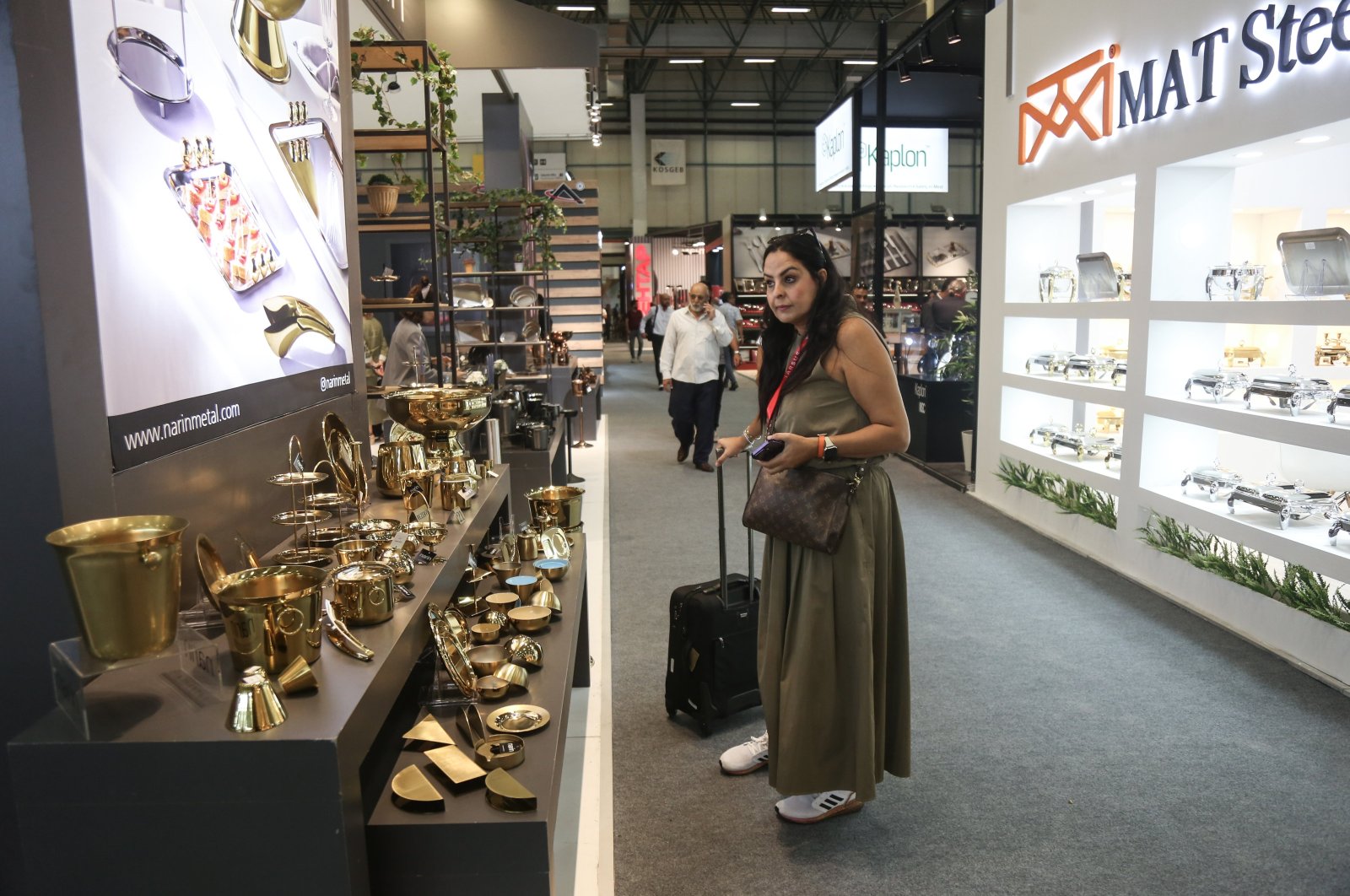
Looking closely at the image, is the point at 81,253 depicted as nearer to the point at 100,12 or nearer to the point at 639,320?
the point at 100,12

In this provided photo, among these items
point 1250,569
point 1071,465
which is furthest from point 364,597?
point 1071,465

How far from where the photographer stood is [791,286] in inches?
90.2

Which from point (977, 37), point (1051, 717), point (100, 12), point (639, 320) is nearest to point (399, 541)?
point (100, 12)

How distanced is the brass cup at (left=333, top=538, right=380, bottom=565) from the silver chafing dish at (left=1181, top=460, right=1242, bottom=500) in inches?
155

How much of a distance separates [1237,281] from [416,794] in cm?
411

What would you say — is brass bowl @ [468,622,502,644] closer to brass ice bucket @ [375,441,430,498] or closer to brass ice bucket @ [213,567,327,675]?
brass ice bucket @ [375,441,430,498]

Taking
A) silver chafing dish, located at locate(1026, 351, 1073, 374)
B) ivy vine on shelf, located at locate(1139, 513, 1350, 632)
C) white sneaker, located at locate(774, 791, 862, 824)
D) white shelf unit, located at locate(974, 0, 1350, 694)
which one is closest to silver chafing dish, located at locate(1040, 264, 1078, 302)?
white shelf unit, located at locate(974, 0, 1350, 694)

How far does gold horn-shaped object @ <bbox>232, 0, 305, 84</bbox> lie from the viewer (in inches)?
77.5

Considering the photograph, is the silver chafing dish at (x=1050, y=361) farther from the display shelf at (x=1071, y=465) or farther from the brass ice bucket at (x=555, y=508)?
the brass ice bucket at (x=555, y=508)

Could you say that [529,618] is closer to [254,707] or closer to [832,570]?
[832,570]

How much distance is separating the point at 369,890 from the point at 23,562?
0.66 meters

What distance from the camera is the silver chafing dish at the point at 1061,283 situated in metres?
5.76

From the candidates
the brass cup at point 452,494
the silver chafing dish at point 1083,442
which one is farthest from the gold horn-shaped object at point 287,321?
the silver chafing dish at point 1083,442

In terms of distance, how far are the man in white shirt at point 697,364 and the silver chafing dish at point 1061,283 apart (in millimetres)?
2617
